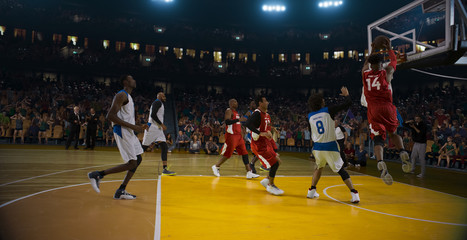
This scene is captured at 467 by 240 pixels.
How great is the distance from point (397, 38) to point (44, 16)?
3139 cm

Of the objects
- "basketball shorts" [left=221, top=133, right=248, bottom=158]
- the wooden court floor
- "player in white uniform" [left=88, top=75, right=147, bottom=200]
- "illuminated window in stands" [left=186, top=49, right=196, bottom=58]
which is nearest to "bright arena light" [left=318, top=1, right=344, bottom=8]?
"illuminated window in stands" [left=186, top=49, right=196, bottom=58]

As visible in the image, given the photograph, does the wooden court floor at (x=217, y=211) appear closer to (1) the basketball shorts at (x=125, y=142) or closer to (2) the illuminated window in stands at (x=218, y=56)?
(1) the basketball shorts at (x=125, y=142)

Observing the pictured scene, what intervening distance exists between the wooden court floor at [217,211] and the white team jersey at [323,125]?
1.10 metres

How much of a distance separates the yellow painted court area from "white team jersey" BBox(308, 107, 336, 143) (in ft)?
3.58

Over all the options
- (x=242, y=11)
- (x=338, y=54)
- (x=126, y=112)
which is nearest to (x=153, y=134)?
(x=126, y=112)

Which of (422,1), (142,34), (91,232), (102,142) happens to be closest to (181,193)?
(91,232)

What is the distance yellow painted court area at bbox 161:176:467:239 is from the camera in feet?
10.9

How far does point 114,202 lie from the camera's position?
15.0 ft

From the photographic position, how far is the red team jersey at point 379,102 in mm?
4566

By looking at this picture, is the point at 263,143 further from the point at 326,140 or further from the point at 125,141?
the point at 125,141

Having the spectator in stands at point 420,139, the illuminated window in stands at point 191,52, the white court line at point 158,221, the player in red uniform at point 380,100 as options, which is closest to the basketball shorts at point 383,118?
the player in red uniform at point 380,100

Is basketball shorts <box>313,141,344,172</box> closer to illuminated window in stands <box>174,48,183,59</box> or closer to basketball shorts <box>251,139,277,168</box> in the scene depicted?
basketball shorts <box>251,139,277,168</box>

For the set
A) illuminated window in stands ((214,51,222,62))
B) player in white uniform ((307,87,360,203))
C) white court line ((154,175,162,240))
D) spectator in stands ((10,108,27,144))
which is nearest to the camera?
white court line ((154,175,162,240))

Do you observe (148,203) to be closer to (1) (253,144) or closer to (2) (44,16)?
(1) (253,144)
